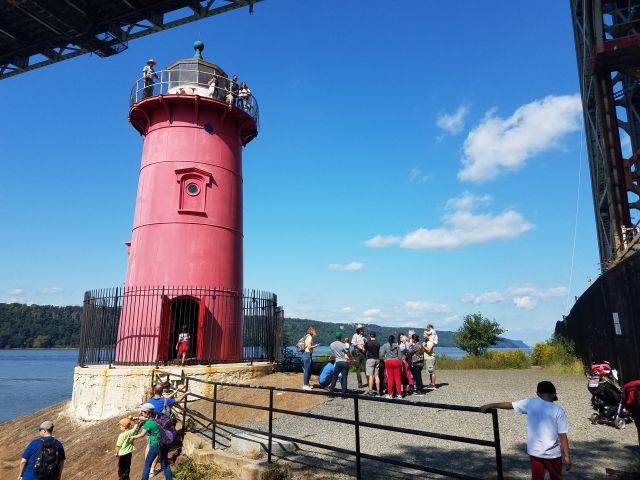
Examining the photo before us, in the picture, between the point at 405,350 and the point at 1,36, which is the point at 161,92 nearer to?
the point at 1,36

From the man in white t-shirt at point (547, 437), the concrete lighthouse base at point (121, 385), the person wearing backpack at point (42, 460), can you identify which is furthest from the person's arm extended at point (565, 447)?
the concrete lighthouse base at point (121, 385)

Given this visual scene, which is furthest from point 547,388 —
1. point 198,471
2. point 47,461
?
point 47,461

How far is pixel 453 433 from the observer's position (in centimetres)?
778

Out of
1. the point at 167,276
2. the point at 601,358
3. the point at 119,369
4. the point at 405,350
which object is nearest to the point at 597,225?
the point at 601,358

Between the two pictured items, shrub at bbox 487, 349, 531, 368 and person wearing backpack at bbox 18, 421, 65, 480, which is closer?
person wearing backpack at bbox 18, 421, 65, 480

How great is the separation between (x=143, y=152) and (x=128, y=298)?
5315 mm

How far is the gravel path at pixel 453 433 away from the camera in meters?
5.84

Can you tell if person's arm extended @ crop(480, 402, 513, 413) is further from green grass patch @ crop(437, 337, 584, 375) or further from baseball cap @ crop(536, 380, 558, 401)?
green grass patch @ crop(437, 337, 584, 375)

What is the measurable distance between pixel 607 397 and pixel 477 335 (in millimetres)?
18021

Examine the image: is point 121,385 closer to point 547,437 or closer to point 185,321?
point 185,321

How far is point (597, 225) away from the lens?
20672 mm

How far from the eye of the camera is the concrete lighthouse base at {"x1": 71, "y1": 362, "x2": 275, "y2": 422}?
11883 millimetres


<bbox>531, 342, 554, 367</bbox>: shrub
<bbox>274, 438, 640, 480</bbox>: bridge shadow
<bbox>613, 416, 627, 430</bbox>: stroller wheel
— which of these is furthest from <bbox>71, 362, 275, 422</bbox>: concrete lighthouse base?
<bbox>531, 342, 554, 367</bbox>: shrub

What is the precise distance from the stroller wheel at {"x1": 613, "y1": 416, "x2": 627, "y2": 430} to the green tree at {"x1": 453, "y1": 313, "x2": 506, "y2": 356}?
1809cm
